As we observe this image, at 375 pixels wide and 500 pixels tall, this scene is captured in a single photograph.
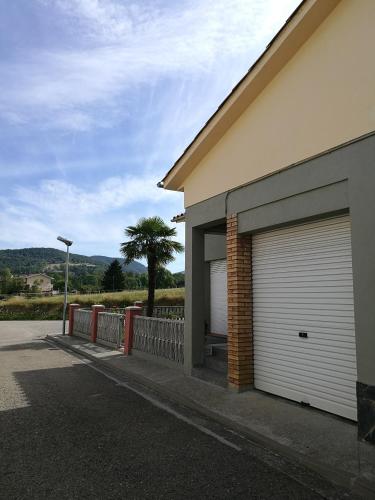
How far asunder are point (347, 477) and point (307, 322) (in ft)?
8.24

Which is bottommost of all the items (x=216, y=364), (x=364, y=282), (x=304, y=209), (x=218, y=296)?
(x=216, y=364)

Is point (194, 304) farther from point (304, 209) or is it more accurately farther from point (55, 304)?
point (55, 304)

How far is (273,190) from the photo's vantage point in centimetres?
632

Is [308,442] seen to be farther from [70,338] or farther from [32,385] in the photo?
[70,338]

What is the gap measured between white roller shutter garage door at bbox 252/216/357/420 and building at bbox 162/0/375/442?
17mm

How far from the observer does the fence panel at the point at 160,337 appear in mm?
8914

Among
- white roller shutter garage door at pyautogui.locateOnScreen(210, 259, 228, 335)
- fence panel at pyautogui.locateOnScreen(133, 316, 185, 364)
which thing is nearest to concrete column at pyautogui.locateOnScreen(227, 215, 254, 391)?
fence panel at pyautogui.locateOnScreen(133, 316, 185, 364)

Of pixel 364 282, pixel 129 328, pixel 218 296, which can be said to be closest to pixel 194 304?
pixel 218 296

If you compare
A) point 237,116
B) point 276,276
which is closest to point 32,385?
point 276,276

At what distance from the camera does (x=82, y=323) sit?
16406mm

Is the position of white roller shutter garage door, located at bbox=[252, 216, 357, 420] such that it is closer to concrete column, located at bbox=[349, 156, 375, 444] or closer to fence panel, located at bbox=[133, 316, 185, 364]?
concrete column, located at bbox=[349, 156, 375, 444]

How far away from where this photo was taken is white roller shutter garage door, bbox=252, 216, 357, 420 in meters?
5.33

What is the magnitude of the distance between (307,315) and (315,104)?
3.10 meters

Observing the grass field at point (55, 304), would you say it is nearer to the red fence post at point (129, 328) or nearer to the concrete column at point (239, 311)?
the red fence post at point (129, 328)
